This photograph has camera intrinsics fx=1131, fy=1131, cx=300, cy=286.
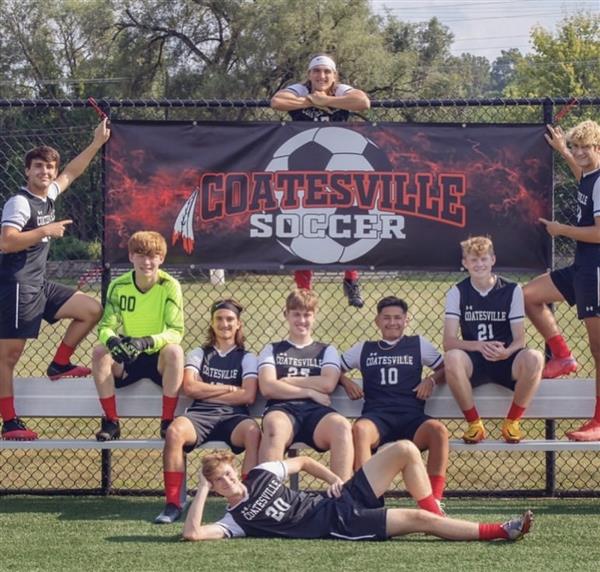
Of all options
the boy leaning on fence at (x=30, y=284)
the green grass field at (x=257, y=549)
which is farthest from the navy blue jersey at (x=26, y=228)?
the green grass field at (x=257, y=549)

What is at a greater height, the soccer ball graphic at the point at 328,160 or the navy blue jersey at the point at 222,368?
the soccer ball graphic at the point at 328,160

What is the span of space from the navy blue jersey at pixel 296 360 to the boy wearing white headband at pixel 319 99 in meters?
0.81

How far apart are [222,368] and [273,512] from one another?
1253 mm

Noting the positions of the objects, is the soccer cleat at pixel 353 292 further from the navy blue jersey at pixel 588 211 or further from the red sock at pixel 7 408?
the red sock at pixel 7 408

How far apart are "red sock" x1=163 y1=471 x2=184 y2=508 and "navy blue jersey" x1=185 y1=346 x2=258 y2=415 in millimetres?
462

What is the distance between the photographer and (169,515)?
20.2 feet

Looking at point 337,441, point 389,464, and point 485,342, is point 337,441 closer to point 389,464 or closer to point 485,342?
point 389,464

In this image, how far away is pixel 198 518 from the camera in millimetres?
5539

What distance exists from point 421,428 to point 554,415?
915 mm

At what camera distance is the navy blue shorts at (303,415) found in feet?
20.6

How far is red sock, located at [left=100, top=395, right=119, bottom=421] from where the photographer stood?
655 centimetres

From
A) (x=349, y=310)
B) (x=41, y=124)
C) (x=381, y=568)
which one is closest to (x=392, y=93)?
(x=41, y=124)

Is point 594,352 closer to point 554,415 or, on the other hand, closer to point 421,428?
point 554,415

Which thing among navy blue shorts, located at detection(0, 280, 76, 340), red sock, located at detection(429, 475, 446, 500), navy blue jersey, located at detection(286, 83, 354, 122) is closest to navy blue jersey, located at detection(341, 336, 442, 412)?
red sock, located at detection(429, 475, 446, 500)
